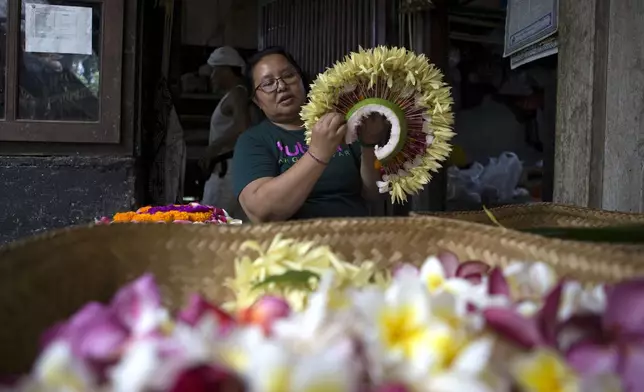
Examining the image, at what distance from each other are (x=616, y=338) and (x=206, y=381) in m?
0.41

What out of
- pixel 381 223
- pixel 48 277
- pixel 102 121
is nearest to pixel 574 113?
pixel 381 223

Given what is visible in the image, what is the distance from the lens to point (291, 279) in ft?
2.63

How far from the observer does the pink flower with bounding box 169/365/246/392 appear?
1.57 feet

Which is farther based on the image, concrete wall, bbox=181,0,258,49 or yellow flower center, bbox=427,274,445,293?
concrete wall, bbox=181,0,258,49

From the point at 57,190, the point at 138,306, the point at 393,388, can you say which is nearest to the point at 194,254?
the point at 138,306

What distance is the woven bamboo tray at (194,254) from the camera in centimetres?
78

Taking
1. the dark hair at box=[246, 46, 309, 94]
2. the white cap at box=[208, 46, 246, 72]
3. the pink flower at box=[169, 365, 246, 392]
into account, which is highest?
the white cap at box=[208, 46, 246, 72]

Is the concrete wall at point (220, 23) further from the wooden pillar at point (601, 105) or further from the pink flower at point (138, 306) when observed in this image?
the pink flower at point (138, 306)

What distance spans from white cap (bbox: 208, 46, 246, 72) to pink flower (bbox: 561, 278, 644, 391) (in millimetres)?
4307

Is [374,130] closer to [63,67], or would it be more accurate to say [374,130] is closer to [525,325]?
[525,325]

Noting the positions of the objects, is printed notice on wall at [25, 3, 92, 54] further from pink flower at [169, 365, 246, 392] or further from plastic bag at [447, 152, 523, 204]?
pink flower at [169, 365, 246, 392]

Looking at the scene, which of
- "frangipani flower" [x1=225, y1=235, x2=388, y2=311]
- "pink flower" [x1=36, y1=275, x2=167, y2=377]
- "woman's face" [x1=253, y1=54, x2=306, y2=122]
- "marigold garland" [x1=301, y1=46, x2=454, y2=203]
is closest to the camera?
"pink flower" [x1=36, y1=275, x2=167, y2=377]

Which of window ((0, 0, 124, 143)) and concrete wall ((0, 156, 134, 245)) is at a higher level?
window ((0, 0, 124, 143))

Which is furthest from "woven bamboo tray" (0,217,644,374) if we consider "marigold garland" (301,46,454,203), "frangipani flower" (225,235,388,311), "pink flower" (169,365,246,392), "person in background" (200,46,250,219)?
"person in background" (200,46,250,219)
